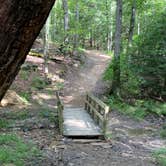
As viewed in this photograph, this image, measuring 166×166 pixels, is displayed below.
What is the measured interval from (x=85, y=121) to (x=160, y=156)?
3335mm

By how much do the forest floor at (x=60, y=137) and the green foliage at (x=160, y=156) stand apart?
0.15 meters

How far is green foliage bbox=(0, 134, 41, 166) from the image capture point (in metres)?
7.45

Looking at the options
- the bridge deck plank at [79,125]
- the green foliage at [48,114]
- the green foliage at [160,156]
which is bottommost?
the green foliage at [160,156]

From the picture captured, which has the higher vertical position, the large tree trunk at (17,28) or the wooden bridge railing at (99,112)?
the large tree trunk at (17,28)

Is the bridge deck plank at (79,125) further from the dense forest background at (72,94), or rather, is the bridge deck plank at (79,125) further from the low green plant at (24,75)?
the low green plant at (24,75)

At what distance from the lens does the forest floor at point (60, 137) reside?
328 inches

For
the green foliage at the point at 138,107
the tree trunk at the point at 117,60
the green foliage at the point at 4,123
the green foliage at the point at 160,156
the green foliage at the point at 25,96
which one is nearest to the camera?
the green foliage at the point at 160,156

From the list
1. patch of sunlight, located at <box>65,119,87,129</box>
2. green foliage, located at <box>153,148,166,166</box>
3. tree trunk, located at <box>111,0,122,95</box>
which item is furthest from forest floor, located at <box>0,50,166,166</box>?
tree trunk, located at <box>111,0,122,95</box>

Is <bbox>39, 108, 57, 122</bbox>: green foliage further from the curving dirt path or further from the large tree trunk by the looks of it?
the large tree trunk

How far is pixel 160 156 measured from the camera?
8.97 metres

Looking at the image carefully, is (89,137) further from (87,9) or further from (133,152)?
(87,9)

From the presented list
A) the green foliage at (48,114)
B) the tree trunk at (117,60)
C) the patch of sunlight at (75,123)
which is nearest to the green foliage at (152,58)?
the tree trunk at (117,60)

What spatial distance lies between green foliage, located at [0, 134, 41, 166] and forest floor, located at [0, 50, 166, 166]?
0.10 feet

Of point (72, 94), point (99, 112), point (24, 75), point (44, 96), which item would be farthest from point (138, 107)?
point (24, 75)
